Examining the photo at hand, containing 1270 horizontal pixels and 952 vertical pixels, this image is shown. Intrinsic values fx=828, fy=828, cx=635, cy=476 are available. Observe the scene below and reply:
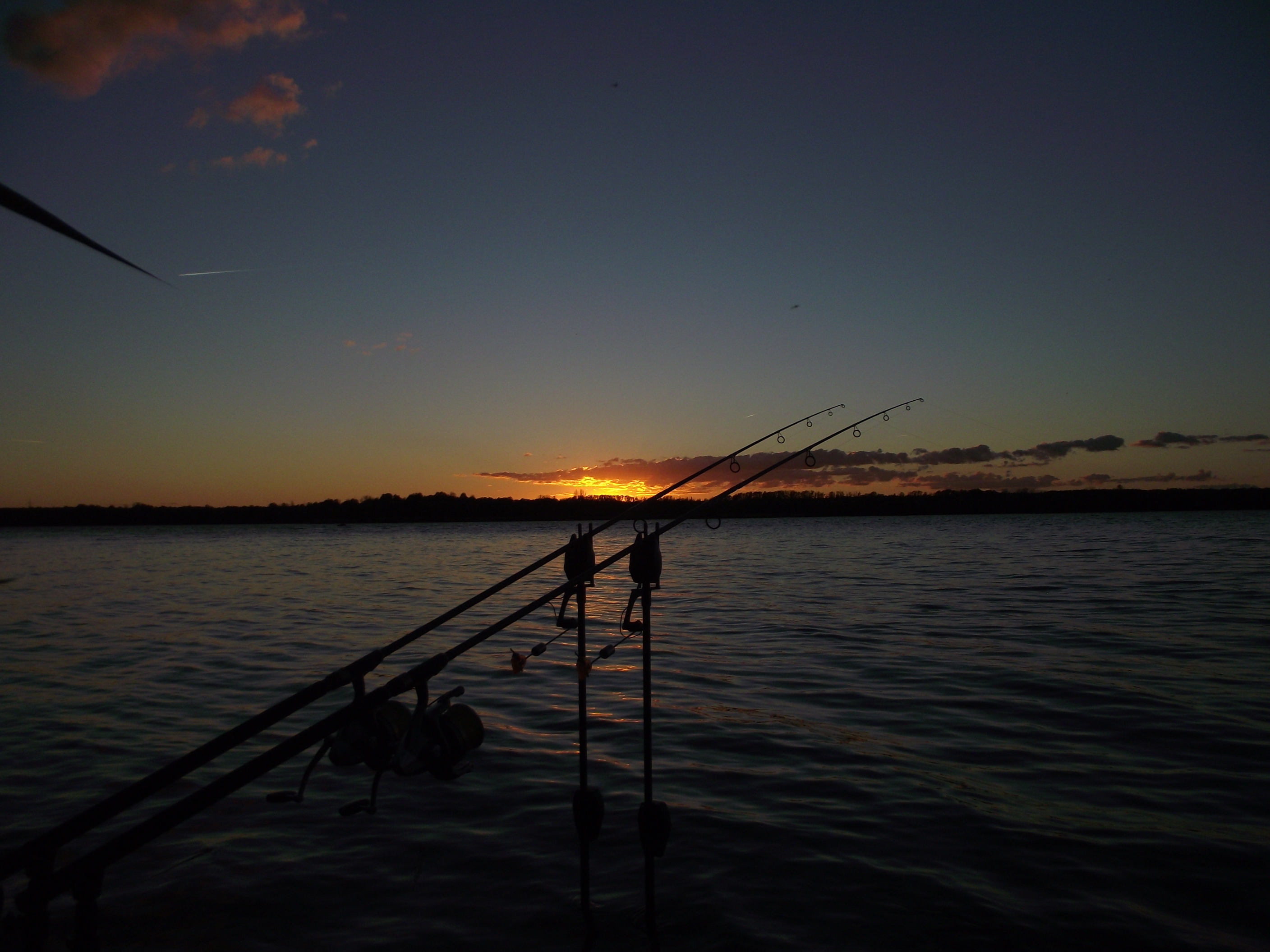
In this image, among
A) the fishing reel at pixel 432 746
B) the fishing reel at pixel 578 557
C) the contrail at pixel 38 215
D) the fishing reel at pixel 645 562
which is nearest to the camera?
the contrail at pixel 38 215

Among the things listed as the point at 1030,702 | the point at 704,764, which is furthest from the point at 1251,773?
the point at 704,764

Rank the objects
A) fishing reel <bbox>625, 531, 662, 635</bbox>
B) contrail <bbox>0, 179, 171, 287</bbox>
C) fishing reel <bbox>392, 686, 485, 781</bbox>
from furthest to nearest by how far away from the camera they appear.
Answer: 1. fishing reel <bbox>625, 531, 662, 635</bbox>
2. fishing reel <bbox>392, 686, 485, 781</bbox>
3. contrail <bbox>0, 179, 171, 287</bbox>

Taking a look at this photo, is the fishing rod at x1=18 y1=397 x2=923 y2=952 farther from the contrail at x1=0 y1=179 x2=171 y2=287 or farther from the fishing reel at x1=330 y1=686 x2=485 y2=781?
the contrail at x1=0 y1=179 x2=171 y2=287

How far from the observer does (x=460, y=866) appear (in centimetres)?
535

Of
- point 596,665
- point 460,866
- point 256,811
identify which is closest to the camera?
point 460,866

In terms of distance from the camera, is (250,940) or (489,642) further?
(489,642)

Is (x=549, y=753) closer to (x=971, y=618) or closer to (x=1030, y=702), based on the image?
(x=1030, y=702)

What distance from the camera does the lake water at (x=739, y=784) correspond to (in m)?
4.64

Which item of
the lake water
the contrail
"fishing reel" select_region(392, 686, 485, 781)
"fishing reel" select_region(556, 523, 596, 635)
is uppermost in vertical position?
the contrail

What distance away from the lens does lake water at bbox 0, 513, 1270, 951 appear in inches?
183

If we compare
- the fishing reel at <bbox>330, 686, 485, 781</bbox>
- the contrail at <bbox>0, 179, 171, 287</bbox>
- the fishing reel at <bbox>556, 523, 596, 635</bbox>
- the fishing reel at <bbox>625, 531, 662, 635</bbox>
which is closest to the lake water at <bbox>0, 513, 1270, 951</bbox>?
the fishing reel at <bbox>330, 686, 485, 781</bbox>

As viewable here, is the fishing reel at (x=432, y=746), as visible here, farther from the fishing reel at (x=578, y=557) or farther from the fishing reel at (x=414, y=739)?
the fishing reel at (x=578, y=557)

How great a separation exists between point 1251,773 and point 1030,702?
254 centimetres

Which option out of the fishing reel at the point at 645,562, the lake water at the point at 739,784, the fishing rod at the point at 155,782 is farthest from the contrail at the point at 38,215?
the lake water at the point at 739,784
